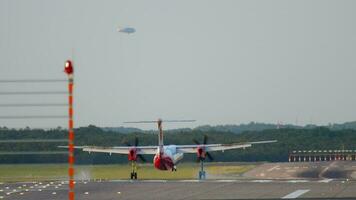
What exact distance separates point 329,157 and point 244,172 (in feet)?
133

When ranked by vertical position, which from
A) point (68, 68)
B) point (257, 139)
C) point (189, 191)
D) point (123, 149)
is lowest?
point (189, 191)

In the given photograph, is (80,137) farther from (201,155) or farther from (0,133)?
(201,155)

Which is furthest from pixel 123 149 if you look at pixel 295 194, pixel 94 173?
pixel 295 194

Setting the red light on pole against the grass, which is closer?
the red light on pole

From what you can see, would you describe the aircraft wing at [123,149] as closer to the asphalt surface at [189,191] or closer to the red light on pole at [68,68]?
the asphalt surface at [189,191]

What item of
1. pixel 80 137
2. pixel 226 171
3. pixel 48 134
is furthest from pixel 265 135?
pixel 48 134

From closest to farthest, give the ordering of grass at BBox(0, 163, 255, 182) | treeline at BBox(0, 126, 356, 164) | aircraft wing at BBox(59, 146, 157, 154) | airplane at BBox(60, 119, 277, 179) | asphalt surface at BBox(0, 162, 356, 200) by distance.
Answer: asphalt surface at BBox(0, 162, 356, 200)
grass at BBox(0, 163, 255, 182)
airplane at BBox(60, 119, 277, 179)
aircraft wing at BBox(59, 146, 157, 154)
treeline at BBox(0, 126, 356, 164)

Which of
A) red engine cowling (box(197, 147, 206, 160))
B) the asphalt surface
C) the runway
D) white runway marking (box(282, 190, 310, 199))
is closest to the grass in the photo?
red engine cowling (box(197, 147, 206, 160))

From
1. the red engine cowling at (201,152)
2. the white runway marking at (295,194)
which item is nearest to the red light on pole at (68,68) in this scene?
the white runway marking at (295,194)

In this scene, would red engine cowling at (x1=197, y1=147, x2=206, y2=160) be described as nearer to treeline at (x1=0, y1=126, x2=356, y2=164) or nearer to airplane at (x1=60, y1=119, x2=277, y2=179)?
airplane at (x1=60, y1=119, x2=277, y2=179)

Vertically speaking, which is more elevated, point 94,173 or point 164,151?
point 164,151

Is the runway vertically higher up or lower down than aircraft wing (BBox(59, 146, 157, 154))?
lower down

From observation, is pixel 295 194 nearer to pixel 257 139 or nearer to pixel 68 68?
pixel 68 68

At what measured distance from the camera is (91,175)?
7262 centimetres
